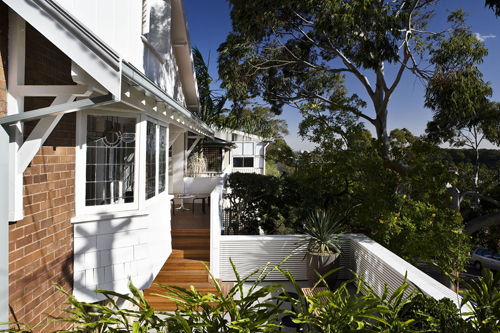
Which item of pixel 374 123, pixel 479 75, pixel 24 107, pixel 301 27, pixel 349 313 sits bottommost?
pixel 349 313

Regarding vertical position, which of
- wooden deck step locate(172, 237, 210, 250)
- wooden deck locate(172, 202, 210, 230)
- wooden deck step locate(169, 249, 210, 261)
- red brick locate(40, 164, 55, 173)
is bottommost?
wooden deck step locate(169, 249, 210, 261)

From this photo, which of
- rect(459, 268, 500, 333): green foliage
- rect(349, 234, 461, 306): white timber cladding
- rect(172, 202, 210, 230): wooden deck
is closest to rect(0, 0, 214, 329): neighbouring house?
rect(172, 202, 210, 230): wooden deck

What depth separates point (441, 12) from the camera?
11.0 metres

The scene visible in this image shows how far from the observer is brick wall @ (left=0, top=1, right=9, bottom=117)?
9.82 ft

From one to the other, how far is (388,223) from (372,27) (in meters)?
5.16

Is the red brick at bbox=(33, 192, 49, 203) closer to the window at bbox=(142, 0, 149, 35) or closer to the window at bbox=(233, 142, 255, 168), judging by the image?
the window at bbox=(142, 0, 149, 35)

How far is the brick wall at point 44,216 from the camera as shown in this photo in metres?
3.27

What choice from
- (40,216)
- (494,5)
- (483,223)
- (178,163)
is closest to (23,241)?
(40,216)

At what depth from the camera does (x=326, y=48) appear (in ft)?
35.6

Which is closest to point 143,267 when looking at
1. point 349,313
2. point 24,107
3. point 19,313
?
point 19,313

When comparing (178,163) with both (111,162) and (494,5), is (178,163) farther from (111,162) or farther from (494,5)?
(494,5)

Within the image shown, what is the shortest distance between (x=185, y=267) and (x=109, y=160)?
3089 millimetres

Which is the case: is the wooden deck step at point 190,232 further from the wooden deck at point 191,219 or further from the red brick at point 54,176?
the red brick at point 54,176

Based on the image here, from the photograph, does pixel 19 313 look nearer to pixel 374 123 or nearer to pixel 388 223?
pixel 388 223
